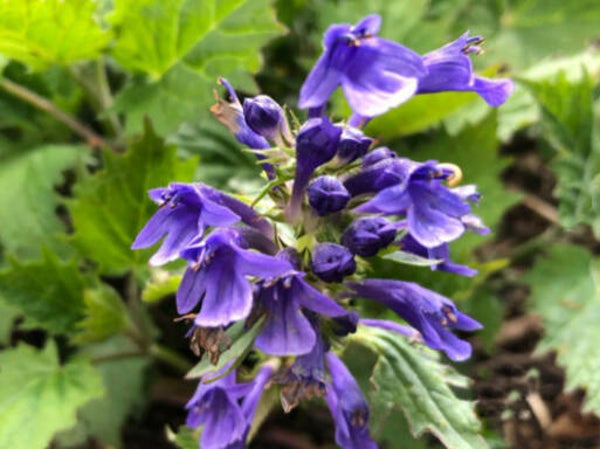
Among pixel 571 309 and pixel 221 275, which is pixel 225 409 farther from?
pixel 571 309

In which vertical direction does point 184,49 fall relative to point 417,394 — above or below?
above

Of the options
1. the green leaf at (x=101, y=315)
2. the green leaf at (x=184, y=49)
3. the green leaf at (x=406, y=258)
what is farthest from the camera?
the green leaf at (x=184, y=49)

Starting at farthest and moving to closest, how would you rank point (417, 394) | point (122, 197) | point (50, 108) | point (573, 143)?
point (50, 108)
point (573, 143)
point (122, 197)
point (417, 394)

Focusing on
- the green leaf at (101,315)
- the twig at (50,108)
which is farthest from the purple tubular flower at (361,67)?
the twig at (50,108)

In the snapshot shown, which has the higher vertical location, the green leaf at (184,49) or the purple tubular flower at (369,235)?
the green leaf at (184,49)

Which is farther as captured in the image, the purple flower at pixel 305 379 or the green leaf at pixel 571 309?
the green leaf at pixel 571 309

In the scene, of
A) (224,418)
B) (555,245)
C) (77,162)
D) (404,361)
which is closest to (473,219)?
(404,361)

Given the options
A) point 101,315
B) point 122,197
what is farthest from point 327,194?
point 101,315

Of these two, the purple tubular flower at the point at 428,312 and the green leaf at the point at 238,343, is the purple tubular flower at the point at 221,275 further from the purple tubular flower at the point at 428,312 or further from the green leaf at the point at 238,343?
the purple tubular flower at the point at 428,312
